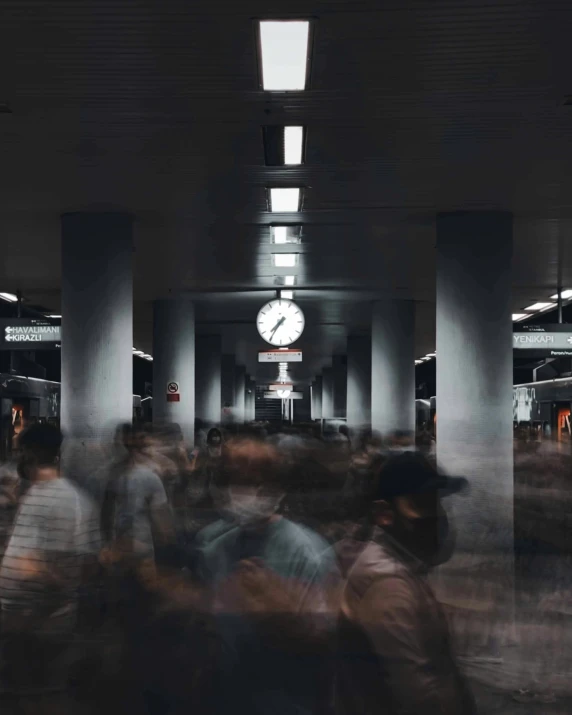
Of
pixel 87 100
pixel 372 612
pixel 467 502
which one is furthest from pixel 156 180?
pixel 372 612

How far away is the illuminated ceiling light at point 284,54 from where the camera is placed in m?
5.60

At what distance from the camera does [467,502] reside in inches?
404

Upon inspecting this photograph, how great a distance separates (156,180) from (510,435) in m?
4.75

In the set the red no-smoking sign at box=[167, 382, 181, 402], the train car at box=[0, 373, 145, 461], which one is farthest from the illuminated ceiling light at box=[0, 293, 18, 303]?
the red no-smoking sign at box=[167, 382, 181, 402]

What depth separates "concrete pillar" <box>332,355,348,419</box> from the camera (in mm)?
40619

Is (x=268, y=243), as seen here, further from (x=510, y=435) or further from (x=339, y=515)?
(x=339, y=515)

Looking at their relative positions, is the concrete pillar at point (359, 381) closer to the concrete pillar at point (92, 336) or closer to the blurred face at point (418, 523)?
the concrete pillar at point (92, 336)

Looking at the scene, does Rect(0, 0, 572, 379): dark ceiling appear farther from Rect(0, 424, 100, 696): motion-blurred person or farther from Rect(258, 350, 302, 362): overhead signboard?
Rect(258, 350, 302, 362): overhead signboard

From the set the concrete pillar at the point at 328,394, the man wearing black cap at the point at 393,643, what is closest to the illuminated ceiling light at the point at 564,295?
the man wearing black cap at the point at 393,643

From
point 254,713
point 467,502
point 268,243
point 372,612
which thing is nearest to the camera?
point 372,612

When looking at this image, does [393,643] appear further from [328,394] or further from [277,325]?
[328,394]

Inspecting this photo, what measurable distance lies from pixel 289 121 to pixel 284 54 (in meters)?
1.35

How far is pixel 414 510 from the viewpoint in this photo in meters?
4.06

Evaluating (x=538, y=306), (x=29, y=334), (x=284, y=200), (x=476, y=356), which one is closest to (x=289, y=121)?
(x=284, y=200)
